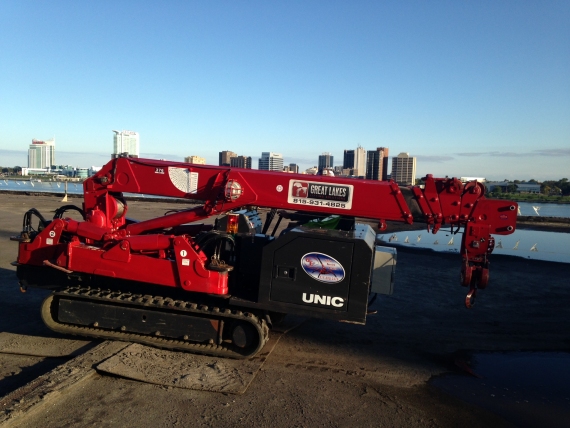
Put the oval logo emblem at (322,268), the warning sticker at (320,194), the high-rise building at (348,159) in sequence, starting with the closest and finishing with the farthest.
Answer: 1. the oval logo emblem at (322,268)
2. the warning sticker at (320,194)
3. the high-rise building at (348,159)

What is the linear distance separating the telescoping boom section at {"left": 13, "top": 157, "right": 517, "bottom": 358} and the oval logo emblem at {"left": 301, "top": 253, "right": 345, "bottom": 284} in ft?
0.05

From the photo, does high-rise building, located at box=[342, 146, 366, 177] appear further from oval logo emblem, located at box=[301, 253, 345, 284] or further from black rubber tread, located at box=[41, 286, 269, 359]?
black rubber tread, located at box=[41, 286, 269, 359]

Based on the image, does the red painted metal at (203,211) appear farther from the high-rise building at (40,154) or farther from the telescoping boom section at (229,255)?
the high-rise building at (40,154)

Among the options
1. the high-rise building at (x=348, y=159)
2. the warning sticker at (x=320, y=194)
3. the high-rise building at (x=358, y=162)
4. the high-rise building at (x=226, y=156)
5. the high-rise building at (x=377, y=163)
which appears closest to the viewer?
the warning sticker at (x=320, y=194)

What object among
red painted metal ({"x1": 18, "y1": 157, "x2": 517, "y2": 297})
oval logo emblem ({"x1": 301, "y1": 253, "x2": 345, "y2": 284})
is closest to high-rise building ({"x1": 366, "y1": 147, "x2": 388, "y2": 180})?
red painted metal ({"x1": 18, "y1": 157, "x2": 517, "y2": 297})

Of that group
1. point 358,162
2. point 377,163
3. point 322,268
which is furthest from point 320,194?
point 358,162

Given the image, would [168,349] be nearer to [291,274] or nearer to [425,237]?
[291,274]

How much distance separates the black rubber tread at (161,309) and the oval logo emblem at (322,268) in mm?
1083

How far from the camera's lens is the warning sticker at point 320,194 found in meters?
6.79

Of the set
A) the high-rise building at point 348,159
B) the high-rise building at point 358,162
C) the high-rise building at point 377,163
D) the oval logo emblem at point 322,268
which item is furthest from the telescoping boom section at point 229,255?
the high-rise building at point 348,159

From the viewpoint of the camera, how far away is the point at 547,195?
34.2 meters

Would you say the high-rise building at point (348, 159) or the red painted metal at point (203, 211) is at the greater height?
the high-rise building at point (348, 159)

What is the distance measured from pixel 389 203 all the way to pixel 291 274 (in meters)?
1.80

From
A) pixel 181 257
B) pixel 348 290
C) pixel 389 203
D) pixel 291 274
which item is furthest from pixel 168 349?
pixel 389 203
